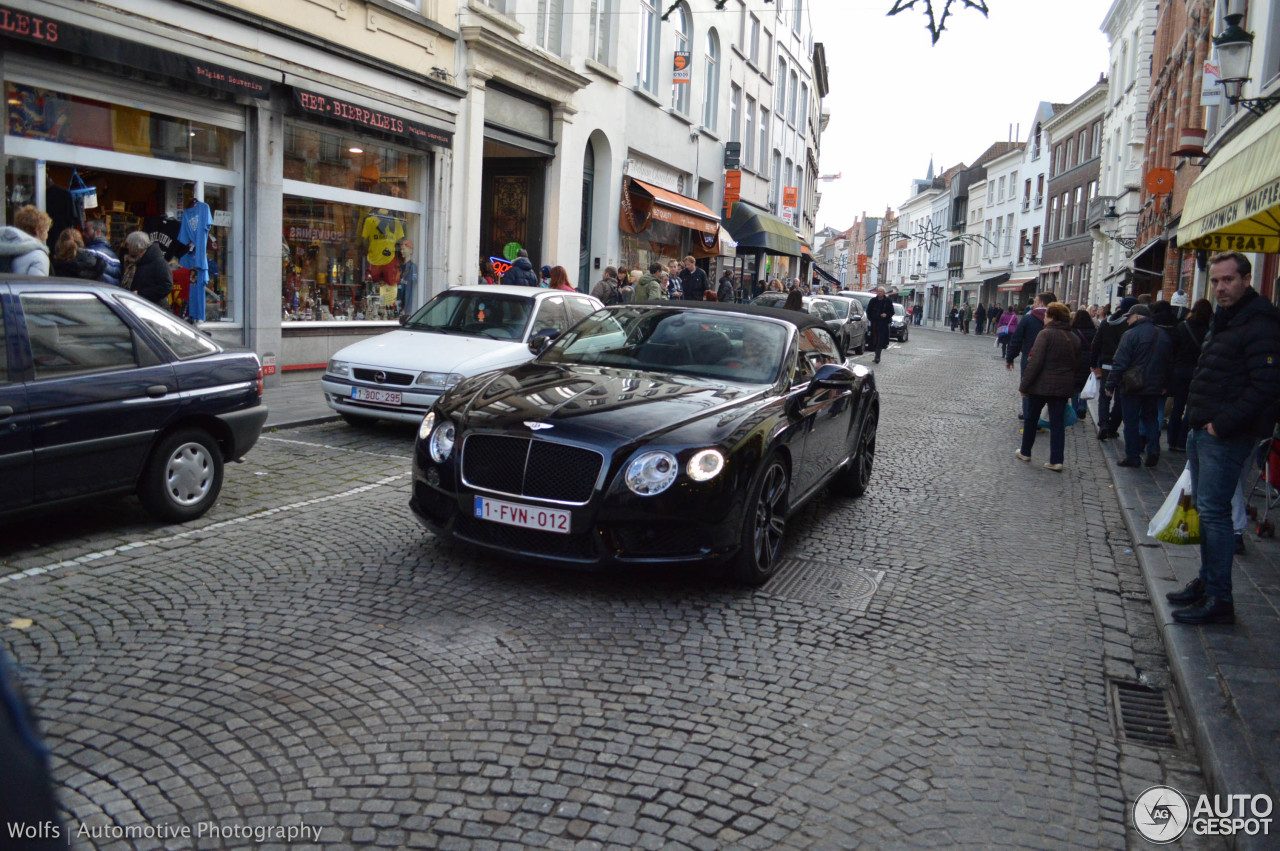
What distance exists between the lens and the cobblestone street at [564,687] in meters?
3.14

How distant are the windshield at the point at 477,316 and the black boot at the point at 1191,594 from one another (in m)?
6.71

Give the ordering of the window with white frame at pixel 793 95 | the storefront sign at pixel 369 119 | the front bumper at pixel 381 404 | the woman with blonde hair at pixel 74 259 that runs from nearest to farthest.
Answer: the woman with blonde hair at pixel 74 259, the front bumper at pixel 381 404, the storefront sign at pixel 369 119, the window with white frame at pixel 793 95

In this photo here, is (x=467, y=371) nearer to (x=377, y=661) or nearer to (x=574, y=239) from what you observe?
(x=377, y=661)

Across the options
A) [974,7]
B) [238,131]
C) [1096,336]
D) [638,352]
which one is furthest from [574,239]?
[974,7]

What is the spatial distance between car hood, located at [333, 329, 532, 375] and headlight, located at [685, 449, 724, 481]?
190 inches

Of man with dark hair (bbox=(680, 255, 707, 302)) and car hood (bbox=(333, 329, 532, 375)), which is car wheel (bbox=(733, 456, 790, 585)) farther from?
man with dark hair (bbox=(680, 255, 707, 302))

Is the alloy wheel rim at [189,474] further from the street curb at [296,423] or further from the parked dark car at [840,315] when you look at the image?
the parked dark car at [840,315]

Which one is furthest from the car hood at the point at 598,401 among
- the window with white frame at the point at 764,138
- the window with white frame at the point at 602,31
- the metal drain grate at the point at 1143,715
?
the window with white frame at the point at 764,138

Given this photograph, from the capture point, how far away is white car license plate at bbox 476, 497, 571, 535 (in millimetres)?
5070

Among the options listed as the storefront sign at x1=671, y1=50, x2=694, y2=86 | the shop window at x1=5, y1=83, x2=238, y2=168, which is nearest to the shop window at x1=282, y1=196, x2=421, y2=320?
the shop window at x1=5, y1=83, x2=238, y2=168

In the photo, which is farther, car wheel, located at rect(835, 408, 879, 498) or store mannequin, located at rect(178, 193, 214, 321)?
store mannequin, located at rect(178, 193, 214, 321)

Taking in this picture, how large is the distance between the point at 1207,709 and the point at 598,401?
10.5 ft

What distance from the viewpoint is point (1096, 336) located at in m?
12.8

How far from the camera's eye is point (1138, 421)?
35.4 ft
